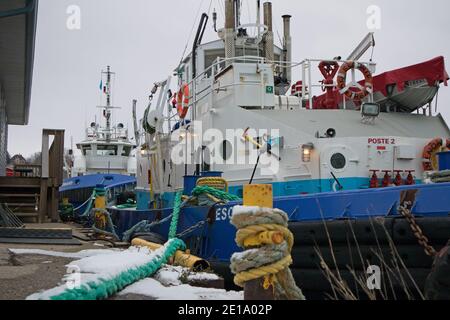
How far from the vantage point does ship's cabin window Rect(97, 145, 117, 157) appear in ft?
90.7

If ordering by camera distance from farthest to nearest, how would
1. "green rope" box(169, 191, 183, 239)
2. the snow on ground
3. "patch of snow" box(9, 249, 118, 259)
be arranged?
"green rope" box(169, 191, 183, 239), "patch of snow" box(9, 249, 118, 259), the snow on ground

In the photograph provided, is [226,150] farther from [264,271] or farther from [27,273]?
[264,271]

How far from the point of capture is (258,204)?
10.5 ft

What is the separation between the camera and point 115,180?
858 inches

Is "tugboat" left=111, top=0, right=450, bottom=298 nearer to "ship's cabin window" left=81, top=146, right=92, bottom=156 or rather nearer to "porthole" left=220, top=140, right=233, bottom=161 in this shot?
"porthole" left=220, top=140, right=233, bottom=161

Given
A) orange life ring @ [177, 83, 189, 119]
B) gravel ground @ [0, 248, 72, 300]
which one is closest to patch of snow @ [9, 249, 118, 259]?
gravel ground @ [0, 248, 72, 300]

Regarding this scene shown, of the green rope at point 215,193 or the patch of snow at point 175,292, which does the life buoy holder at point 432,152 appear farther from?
the patch of snow at point 175,292

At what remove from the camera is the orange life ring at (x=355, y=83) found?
9.57 m

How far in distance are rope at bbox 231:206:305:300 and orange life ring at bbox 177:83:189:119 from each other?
7.11 m

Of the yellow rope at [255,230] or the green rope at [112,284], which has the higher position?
the yellow rope at [255,230]

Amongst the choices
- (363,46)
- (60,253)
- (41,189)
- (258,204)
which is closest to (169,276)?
(258,204)

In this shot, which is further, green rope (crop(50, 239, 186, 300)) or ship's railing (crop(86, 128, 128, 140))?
ship's railing (crop(86, 128, 128, 140))

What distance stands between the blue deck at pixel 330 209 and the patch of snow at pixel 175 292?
5.36 feet

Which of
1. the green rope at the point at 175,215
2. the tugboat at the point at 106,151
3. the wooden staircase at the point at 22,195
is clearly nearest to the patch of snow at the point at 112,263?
the green rope at the point at 175,215
